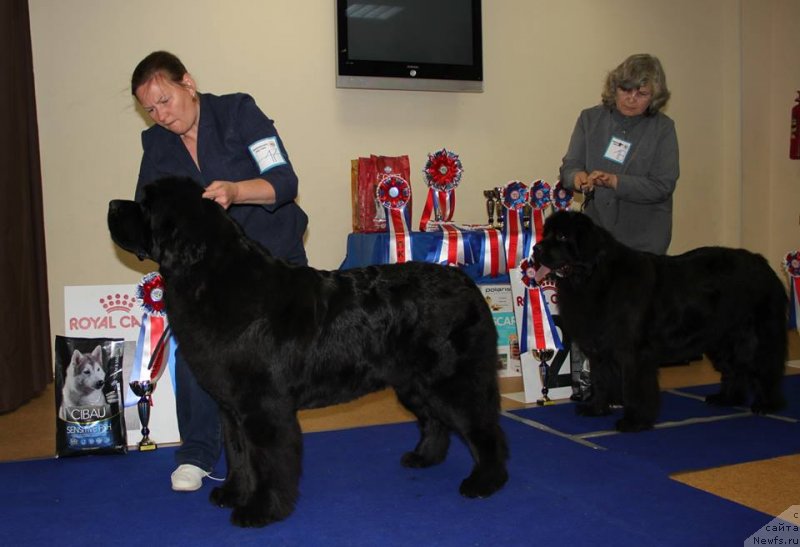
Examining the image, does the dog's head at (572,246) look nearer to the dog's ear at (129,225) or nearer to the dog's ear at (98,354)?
the dog's ear at (129,225)

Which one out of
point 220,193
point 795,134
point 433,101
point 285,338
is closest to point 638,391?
point 285,338

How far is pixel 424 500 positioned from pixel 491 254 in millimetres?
3002

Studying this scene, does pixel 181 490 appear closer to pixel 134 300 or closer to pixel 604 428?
pixel 134 300

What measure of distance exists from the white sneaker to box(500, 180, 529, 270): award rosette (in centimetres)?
329

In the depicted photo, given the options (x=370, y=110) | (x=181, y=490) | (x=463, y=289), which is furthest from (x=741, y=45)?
(x=181, y=490)

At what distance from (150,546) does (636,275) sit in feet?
10.1

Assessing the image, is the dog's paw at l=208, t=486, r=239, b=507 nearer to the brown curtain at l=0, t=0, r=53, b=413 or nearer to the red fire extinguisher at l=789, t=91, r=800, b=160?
the brown curtain at l=0, t=0, r=53, b=413

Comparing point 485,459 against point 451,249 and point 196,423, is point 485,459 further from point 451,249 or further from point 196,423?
point 451,249

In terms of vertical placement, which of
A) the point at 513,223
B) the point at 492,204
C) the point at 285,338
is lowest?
the point at 285,338

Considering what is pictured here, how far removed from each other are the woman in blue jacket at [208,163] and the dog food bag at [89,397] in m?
0.67

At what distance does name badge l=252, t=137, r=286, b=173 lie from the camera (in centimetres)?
317

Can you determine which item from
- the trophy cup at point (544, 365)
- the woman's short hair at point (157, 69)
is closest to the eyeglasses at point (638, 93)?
the trophy cup at point (544, 365)

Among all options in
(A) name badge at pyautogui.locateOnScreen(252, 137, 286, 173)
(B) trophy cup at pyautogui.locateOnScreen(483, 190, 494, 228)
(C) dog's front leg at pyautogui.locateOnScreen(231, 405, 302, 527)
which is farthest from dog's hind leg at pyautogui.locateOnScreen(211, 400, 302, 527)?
(B) trophy cup at pyautogui.locateOnScreen(483, 190, 494, 228)

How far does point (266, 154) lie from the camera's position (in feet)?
10.5
